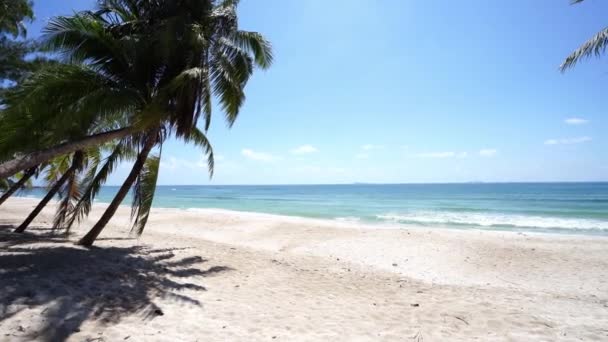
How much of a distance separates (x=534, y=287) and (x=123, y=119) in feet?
33.2

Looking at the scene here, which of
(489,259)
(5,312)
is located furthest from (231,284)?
(489,259)

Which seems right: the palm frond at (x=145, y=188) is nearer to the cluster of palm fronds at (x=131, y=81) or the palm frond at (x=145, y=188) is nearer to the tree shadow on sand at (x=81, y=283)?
the cluster of palm fronds at (x=131, y=81)

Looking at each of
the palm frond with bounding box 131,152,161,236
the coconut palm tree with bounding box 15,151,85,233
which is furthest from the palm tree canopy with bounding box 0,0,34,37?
the palm frond with bounding box 131,152,161,236

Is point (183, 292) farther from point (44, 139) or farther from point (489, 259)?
point (489, 259)

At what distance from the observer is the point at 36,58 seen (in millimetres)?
8719

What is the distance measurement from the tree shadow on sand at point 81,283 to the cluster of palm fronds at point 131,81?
4.51 ft

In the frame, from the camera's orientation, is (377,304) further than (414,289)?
No

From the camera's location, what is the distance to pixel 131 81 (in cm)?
670

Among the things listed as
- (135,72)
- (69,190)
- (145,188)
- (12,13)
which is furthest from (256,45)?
(69,190)

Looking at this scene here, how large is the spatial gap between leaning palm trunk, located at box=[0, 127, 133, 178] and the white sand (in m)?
1.59

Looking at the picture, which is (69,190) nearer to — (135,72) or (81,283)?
(135,72)

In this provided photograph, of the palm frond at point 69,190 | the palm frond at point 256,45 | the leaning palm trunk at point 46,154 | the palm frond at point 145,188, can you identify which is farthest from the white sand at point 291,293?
the palm frond at point 256,45

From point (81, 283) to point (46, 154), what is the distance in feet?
7.32

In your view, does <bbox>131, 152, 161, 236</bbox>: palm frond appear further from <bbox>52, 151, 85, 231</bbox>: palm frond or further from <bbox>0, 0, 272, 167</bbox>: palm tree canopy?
<bbox>52, 151, 85, 231</bbox>: palm frond
